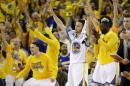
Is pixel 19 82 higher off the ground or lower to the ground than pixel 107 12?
lower

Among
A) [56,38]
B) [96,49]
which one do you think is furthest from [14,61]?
[96,49]

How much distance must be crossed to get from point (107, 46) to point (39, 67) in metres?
1.50

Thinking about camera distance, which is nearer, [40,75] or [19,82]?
[40,75]

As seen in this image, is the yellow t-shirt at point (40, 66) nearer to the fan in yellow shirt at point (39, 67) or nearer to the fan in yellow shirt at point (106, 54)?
the fan in yellow shirt at point (39, 67)

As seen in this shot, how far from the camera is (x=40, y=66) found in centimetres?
1106

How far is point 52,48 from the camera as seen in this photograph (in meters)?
11.3

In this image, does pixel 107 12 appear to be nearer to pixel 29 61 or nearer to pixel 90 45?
pixel 90 45

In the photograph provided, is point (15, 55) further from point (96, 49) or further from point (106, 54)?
point (106, 54)

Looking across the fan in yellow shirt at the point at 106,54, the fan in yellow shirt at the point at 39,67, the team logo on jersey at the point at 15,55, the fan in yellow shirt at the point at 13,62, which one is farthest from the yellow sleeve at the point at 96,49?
the team logo on jersey at the point at 15,55

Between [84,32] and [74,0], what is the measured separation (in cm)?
478

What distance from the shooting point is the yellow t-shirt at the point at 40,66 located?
1104 centimetres

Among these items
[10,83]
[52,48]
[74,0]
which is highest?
[74,0]

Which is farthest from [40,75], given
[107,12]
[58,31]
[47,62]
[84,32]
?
[107,12]

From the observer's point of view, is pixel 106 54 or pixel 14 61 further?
pixel 14 61
